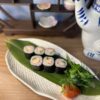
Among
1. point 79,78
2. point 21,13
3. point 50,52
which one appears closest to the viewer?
point 79,78

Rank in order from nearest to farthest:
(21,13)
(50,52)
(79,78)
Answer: (79,78) < (50,52) < (21,13)

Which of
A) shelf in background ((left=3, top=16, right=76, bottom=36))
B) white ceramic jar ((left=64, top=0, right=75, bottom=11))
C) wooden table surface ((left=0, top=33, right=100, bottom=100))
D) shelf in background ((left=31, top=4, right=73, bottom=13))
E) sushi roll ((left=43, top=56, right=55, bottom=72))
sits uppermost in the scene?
white ceramic jar ((left=64, top=0, right=75, bottom=11))

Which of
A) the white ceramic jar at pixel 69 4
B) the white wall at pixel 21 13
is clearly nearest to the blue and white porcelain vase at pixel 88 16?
the white ceramic jar at pixel 69 4

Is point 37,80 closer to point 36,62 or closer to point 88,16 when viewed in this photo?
point 36,62

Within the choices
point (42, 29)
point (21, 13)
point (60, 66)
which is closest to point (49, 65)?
point (60, 66)

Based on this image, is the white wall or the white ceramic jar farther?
the white wall

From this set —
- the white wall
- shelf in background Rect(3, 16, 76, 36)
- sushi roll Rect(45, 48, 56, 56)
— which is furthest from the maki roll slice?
Result: the white wall

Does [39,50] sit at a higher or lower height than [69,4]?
lower

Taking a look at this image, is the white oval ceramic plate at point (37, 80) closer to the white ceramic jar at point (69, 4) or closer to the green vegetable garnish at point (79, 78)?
the green vegetable garnish at point (79, 78)

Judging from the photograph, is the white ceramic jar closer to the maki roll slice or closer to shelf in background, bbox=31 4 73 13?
shelf in background, bbox=31 4 73 13
